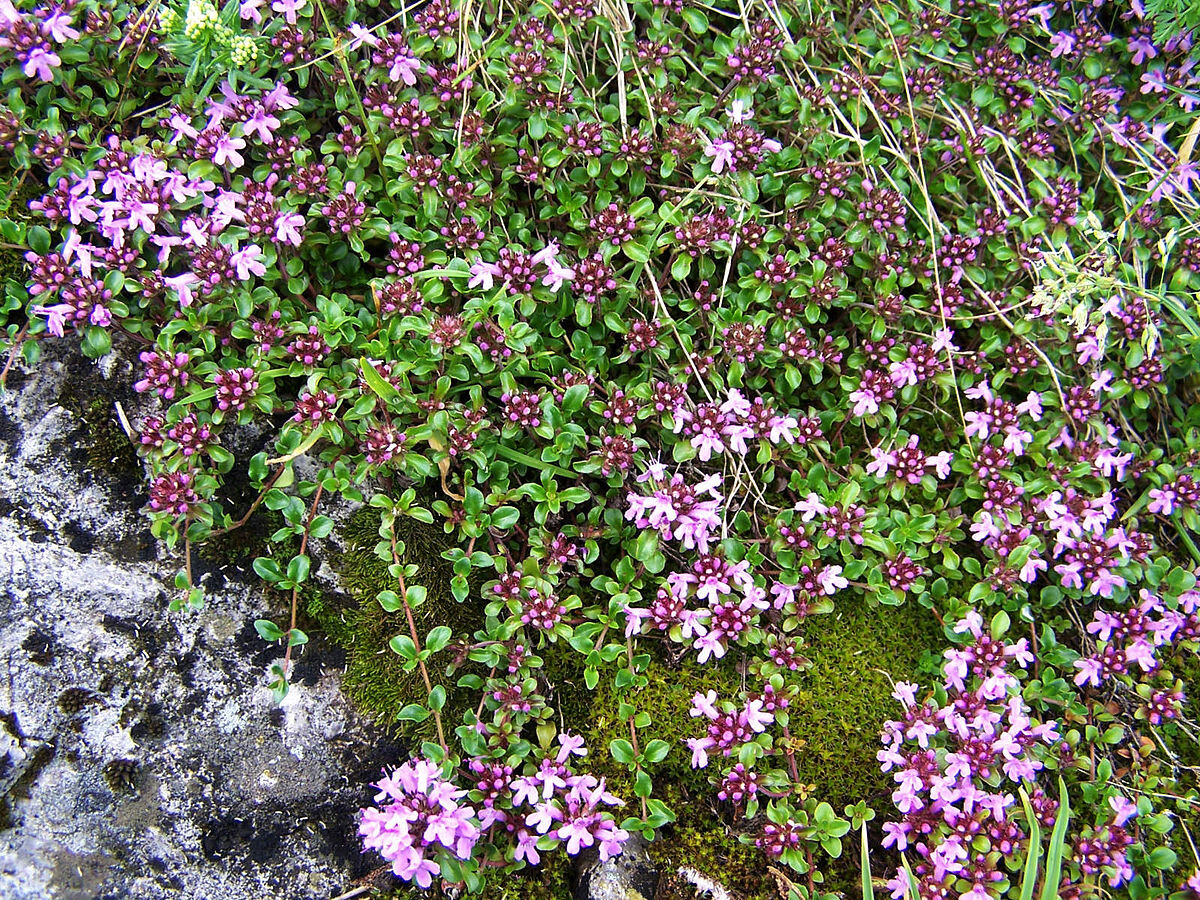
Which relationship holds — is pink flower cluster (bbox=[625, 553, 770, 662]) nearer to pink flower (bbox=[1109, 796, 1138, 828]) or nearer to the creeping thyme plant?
the creeping thyme plant

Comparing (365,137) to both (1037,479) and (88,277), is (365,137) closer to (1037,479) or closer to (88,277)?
(88,277)

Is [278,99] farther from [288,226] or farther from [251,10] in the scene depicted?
[288,226]

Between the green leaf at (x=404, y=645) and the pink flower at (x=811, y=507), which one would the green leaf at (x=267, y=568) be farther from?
the pink flower at (x=811, y=507)

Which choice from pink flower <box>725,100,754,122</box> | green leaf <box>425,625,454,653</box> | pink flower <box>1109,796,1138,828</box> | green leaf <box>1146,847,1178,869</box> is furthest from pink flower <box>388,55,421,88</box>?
green leaf <box>1146,847,1178,869</box>

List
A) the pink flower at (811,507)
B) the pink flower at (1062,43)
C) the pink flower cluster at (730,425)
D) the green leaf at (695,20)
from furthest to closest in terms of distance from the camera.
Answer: the pink flower at (1062,43) → the green leaf at (695,20) → the pink flower at (811,507) → the pink flower cluster at (730,425)

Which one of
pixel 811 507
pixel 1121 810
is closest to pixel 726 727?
pixel 811 507

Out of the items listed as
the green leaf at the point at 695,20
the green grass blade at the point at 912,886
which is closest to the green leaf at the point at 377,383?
the green leaf at the point at 695,20
